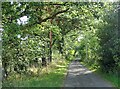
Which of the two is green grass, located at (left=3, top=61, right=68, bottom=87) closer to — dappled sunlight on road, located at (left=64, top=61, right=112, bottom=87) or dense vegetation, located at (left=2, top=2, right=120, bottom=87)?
dense vegetation, located at (left=2, top=2, right=120, bottom=87)

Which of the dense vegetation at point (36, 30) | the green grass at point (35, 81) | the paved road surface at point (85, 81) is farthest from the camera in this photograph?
the paved road surface at point (85, 81)

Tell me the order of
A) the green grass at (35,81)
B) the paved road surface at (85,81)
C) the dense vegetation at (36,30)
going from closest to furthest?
the green grass at (35,81) < the dense vegetation at (36,30) < the paved road surface at (85,81)

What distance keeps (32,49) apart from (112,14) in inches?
313

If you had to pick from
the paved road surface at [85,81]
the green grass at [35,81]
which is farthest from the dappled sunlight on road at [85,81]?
the green grass at [35,81]

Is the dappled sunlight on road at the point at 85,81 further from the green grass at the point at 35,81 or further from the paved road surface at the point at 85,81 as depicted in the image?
the green grass at the point at 35,81

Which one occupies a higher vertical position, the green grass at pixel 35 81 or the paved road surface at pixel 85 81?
the green grass at pixel 35 81

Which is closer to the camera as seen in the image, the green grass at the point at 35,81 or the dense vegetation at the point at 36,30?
the green grass at the point at 35,81

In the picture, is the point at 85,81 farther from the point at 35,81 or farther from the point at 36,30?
the point at 36,30

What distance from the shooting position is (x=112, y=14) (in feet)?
68.8

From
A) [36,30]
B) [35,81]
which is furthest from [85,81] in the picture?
[36,30]

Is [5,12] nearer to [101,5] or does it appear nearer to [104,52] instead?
[101,5]

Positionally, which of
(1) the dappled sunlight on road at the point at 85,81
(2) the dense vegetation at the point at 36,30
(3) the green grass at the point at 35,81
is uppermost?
(2) the dense vegetation at the point at 36,30

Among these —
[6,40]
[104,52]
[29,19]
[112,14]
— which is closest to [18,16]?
[29,19]

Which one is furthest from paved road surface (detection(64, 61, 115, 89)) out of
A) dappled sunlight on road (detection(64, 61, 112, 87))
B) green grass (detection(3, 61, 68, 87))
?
green grass (detection(3, 61, 68, 87))
